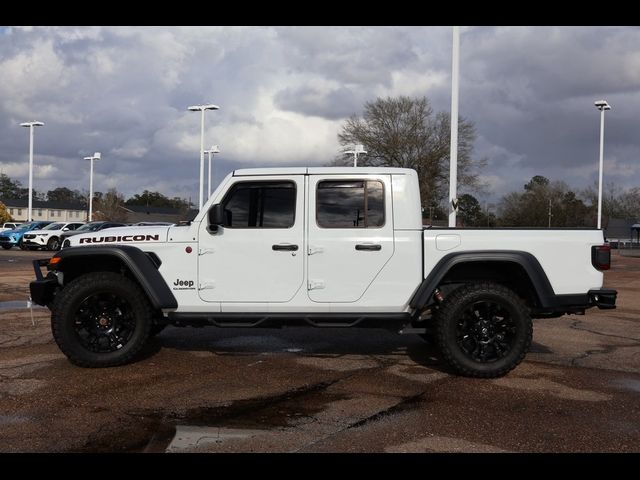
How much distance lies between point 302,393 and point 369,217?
187 cm

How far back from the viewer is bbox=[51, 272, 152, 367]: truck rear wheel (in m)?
6.05

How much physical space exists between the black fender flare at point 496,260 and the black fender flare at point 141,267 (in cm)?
251

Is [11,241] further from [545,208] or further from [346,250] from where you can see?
[545,208]

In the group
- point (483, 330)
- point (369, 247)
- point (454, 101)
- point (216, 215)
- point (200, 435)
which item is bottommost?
point (200, 435)

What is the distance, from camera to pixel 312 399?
5273 millimetres

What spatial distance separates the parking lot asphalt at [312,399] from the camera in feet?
13.9

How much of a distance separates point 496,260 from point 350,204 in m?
1.55

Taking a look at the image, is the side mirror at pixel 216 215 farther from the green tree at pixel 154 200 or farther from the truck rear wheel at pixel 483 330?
the green tree at pixel 154 200

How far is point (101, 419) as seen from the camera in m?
4.69

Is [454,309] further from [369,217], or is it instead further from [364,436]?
[364,436]

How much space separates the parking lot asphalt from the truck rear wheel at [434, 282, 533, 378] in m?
0.19


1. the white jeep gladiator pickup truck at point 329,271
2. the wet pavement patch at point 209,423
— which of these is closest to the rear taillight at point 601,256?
the white jeep gladiator pickup truck at point 329,271

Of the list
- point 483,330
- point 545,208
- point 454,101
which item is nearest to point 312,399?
point 483,330
